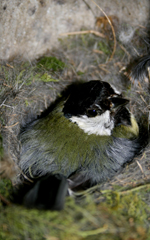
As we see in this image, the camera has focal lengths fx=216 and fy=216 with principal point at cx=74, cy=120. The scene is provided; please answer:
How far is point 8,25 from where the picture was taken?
1.98 m

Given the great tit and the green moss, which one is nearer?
the great tit

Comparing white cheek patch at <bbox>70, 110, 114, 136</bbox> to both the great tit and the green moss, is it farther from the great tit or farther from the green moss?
the green moss

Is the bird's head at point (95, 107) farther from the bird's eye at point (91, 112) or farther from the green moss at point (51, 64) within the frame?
the green moss at point (51, 64)

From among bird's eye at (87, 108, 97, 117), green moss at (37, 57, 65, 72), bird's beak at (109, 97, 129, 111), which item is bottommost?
bird's beak at (109, 97, 129, 111)

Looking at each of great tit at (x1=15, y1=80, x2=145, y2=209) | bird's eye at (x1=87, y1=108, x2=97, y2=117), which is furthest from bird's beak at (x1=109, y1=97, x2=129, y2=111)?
bird's eye at (x1=87, y1=108, x2=97, y2=117)

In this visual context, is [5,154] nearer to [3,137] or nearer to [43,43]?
[3,137]

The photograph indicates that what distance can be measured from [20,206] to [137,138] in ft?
4.22

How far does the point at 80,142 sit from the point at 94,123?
0.71 feet

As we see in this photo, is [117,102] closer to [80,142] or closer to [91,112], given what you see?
[91,112]

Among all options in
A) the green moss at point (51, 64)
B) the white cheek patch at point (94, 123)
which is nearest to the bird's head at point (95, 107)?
the white cheek patch at point (94, 123)

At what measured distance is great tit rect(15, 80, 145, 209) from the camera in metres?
1.80

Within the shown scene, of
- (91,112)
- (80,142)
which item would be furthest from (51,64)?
(80,142)

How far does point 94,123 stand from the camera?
1.95m

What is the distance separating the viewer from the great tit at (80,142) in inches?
70.9
